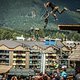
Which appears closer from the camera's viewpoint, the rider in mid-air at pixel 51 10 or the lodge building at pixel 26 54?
the rider in mid-air at pixel 51 10

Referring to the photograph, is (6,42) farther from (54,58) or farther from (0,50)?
(54,58)

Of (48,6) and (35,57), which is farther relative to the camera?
(35,57)

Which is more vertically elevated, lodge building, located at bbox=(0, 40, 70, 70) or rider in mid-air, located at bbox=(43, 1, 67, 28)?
lodge building, located at bbox=(0, 40, 70, 70)

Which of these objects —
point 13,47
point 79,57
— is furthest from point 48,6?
point 13,47

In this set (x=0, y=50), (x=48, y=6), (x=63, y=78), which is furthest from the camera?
(x=0, y=50)

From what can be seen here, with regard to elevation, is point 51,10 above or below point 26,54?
below

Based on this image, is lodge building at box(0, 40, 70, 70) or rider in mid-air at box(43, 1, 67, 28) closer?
rider in mid-air at box(43, 1, 67, 28)

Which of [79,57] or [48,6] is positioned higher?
[48,6]

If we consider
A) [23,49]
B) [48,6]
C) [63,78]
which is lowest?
[63,78]

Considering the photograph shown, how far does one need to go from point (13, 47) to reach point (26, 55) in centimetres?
710

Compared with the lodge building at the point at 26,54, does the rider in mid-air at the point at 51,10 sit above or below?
below

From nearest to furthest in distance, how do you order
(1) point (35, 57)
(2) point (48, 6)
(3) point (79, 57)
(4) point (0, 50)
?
(3) point (79, 57), (2) point (48, 6), (4) point (0, 50), (1) point (35, 57)

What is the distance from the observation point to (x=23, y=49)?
14400 centimetres

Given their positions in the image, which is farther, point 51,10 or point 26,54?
point 26,54
